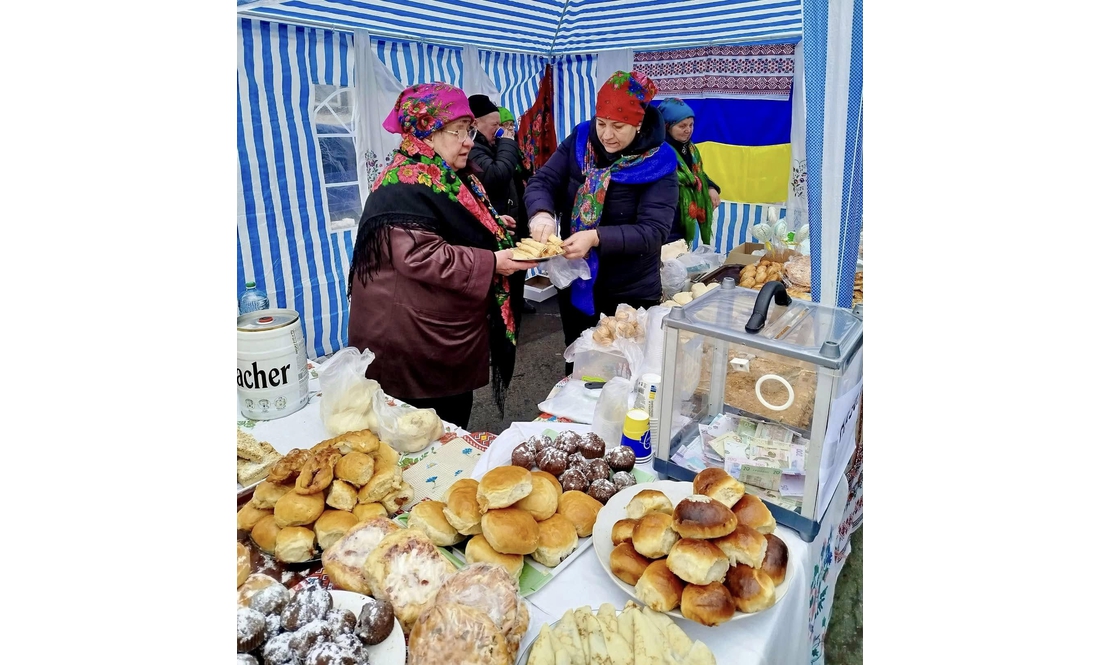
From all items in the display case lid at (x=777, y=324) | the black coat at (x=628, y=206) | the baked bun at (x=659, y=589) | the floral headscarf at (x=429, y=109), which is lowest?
the baked bun at (x=659, y=589)

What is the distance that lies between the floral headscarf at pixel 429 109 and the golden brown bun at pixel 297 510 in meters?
1.74

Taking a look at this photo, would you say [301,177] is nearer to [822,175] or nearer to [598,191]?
[598,191]

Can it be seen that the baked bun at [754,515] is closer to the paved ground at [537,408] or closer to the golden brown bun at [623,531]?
the golden brown bun at [623,531]

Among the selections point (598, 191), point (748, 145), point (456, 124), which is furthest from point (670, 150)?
point (748, 145)

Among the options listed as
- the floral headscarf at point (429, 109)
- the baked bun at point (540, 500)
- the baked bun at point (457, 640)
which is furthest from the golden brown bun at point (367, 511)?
the floral headscarf at point (429, 109)

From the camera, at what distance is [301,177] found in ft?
17.5

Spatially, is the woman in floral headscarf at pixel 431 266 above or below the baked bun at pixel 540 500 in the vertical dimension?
above

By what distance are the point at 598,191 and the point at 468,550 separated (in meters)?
2.47

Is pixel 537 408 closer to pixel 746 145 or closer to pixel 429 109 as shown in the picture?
pixel 429 109

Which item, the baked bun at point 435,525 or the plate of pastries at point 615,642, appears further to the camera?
the baked bun at point 435,525

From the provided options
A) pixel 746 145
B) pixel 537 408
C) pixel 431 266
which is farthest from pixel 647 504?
pixel 746 145

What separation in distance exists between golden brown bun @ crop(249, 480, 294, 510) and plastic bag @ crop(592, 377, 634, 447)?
98cm

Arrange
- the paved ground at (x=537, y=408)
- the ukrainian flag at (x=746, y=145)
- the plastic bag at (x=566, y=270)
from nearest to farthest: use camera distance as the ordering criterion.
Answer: the paved ground at (x=537, y=408), the plastic bag at (x=566, y=270), the ukrainian flag at (x=746, y=145)

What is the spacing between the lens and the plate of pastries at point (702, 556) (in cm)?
125
